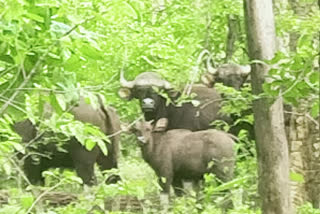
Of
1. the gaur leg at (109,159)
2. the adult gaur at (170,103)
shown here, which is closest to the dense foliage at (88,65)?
the adult gaur at (170,103)

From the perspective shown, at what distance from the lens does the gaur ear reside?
9.66m

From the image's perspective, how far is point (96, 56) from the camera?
359cm

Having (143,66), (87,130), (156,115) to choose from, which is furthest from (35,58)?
(143,66)

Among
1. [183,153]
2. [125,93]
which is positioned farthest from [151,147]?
[125,93]

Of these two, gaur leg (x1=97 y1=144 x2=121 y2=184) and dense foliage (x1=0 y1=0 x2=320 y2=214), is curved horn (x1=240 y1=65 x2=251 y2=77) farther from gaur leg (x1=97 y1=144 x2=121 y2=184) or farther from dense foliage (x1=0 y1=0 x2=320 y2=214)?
gaur leg (x1=97 y1=144 x2=121 y2=184)

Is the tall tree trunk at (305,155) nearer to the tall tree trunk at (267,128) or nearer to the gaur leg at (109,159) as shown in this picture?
the gaur leg at (109,159)

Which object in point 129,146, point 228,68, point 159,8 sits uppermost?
point 159,8

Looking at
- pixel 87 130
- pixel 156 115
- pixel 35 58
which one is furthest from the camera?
pixel 156 115

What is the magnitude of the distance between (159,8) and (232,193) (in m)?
4.55

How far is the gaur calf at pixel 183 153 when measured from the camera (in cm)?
841

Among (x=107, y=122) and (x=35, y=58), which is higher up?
(x=35, y=58)

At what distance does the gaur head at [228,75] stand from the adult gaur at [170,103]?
0.15 metres

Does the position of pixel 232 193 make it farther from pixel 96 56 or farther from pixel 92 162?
Result: pixel 96 56

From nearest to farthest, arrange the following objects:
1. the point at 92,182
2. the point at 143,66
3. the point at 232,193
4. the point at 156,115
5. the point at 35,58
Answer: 1. the point at 35,58
2. the point at 232,193
3. the point at 92,182
4. the point at 156,115
5. the point at 143,66
